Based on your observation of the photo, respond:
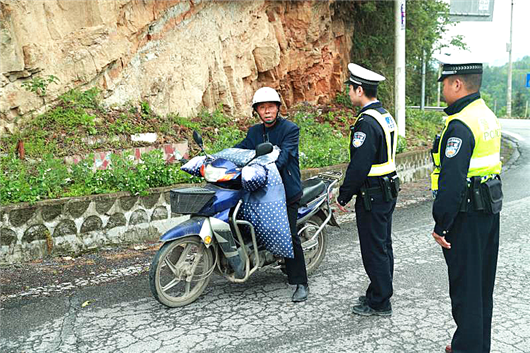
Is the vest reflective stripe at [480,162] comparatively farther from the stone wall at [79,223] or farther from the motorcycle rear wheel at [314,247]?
the stone wall at [79,223]

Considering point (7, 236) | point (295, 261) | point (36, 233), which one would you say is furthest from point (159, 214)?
point (295, 261)

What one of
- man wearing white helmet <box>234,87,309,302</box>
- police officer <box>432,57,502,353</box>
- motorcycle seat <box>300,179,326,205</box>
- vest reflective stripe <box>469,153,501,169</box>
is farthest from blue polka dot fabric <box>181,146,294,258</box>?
vest reflective stripe <box>469,153,501,169</box>

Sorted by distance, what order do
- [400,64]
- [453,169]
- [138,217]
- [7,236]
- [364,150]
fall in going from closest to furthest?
[453,169] → [364,150] → [7,236] → [138,217] → [400,64]

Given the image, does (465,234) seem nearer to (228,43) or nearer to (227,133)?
(227,133)

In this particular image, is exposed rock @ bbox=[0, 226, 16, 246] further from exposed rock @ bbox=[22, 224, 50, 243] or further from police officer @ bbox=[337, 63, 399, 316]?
police officer @ bbox=[337, 63, 399, 316]

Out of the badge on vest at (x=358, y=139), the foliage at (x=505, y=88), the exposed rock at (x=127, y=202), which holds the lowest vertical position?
the foliage at (x=505, y=88)

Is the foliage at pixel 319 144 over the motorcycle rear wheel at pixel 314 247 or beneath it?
over

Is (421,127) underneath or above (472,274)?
underneath

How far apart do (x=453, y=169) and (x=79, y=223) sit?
15.0ft

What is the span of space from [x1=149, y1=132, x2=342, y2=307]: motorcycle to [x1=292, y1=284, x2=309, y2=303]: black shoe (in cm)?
39

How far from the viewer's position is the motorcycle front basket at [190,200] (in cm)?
469

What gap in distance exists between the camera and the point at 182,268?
4824 mm

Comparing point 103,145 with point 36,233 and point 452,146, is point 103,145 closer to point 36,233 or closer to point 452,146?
point 36,233

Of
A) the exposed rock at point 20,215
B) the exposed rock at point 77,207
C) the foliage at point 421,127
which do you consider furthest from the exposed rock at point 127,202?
the foliage at point 421,127
